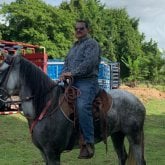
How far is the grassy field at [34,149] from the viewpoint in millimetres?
8203

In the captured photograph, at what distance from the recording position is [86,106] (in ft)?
18.4

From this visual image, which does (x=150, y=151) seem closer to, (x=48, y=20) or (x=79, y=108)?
(x=79, y=108)

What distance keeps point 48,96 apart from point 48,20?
4078 cm

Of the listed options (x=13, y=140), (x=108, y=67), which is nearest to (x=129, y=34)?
(x=108, y=67)

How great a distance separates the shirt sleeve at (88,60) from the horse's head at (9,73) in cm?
74

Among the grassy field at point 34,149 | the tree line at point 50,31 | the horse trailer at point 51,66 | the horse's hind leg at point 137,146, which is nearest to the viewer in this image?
the horse's hind leg at point 137,146

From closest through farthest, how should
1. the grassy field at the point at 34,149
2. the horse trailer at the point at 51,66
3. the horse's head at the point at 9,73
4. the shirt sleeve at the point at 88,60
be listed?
the horse's head at the point at 9,73 < the shirt sleeve at the point at 88,60 < the grassy field at the point at 34,149 < the horse trailer at the point at 51,66

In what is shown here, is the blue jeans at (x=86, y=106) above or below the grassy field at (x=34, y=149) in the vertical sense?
above

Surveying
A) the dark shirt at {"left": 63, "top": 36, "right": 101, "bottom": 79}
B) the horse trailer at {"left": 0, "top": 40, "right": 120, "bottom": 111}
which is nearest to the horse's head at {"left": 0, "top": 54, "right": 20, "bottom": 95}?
the dark shirt at {"left": 63, "top": 36, "right": 101, "bottom": 79}

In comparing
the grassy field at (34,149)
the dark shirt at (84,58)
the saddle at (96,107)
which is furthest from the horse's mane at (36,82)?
the grassy field at (34,149)

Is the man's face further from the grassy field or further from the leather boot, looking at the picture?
the grassy field

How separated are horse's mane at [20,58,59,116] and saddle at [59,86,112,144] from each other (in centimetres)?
23

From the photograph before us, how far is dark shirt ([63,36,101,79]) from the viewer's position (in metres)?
5.59

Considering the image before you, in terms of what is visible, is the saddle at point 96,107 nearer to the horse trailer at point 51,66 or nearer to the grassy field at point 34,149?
the grassy field at point 34,149
